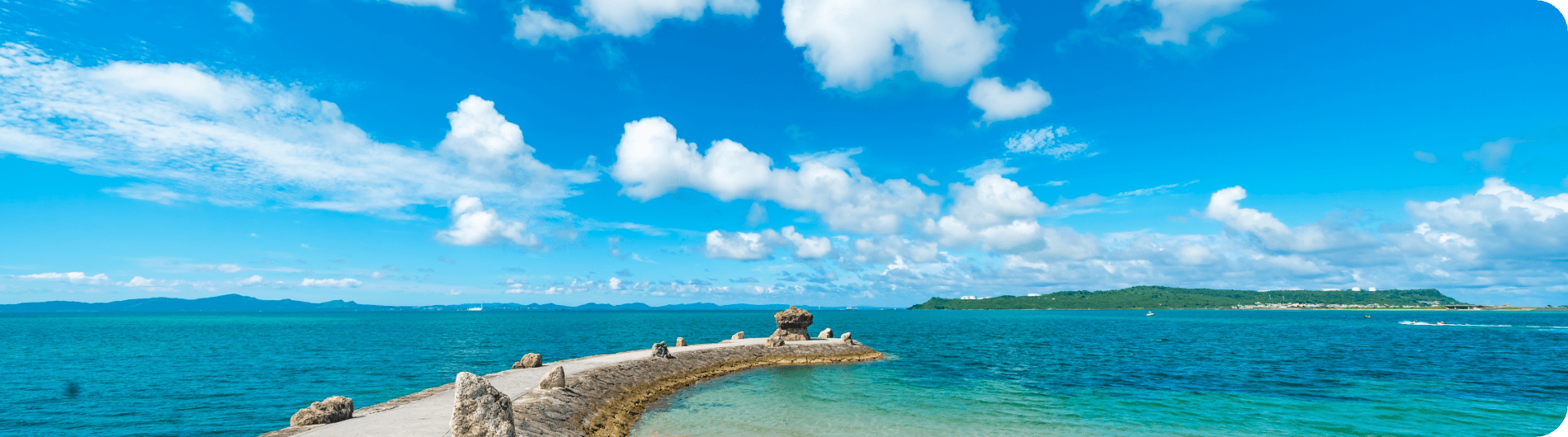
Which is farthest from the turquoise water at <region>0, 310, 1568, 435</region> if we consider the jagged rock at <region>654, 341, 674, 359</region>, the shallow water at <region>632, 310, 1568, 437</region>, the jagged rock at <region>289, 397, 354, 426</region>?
the jagged rock at <region>289, 397, 354, 426</region>

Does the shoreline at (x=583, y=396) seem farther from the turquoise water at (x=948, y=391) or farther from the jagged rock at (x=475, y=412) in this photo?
the jagged rock at (x=475, y=412)

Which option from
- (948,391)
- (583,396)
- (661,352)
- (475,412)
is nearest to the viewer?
(475,412)

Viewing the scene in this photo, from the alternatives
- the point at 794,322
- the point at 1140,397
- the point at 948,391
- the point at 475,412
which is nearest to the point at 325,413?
the point at 475,412

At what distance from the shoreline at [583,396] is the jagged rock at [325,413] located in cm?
30

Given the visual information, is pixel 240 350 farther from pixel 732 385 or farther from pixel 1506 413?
pixel 1506 413

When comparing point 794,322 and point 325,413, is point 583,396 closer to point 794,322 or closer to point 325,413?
point 325,413

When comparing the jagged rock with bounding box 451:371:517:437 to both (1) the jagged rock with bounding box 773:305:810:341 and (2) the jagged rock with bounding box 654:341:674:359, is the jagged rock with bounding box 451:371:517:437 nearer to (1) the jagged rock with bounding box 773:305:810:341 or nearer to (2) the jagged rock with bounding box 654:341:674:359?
(2) the jagged rock with bounding box 654:341:674:359

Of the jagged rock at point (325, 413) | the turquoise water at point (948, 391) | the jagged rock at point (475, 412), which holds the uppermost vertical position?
the jagged rock at point (475, 412)

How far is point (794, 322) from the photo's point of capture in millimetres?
66438

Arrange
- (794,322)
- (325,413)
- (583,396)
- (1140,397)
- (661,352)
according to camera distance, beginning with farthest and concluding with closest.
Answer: (794,322), (661,352), (1140,397), (583,396), (325,413)

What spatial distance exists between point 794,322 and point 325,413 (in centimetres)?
4781

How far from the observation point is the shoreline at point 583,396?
2186cm

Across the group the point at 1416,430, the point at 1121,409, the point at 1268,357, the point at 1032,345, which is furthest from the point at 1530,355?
the point at 1121,409

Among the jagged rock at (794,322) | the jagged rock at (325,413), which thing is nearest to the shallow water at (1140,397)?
the jagged rock at (794,322)
